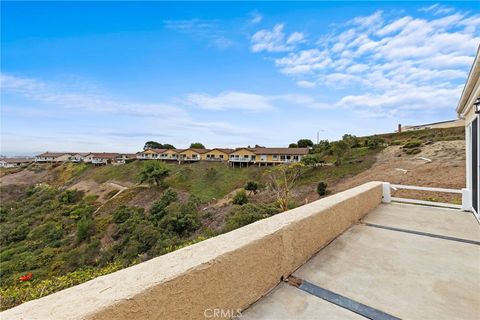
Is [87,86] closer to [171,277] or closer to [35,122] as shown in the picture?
[35,122]

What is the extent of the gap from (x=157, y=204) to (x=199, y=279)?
26312 millimetres

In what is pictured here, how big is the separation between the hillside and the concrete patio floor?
4.03 metres

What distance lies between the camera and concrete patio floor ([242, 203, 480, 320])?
1.84 meters

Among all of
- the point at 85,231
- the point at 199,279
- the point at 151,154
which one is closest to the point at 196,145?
the point at 151,154

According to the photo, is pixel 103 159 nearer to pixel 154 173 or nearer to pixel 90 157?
pixel 90 157

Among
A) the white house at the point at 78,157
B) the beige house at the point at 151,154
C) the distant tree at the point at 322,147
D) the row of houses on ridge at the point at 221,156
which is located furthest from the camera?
the white house at the point at 78,157

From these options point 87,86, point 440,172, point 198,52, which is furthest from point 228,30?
point 440,172

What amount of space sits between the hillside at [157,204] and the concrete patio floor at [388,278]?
4.03 meters

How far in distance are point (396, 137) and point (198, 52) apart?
37.2 meters

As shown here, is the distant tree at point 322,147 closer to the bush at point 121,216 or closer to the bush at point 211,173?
the bush at point 211,173

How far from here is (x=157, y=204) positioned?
2569 centimetres

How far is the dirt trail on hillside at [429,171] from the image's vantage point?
13.0 m

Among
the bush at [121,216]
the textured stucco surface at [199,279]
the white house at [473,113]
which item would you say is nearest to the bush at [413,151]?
the white house at [473,113]

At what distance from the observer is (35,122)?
26.1 meters
